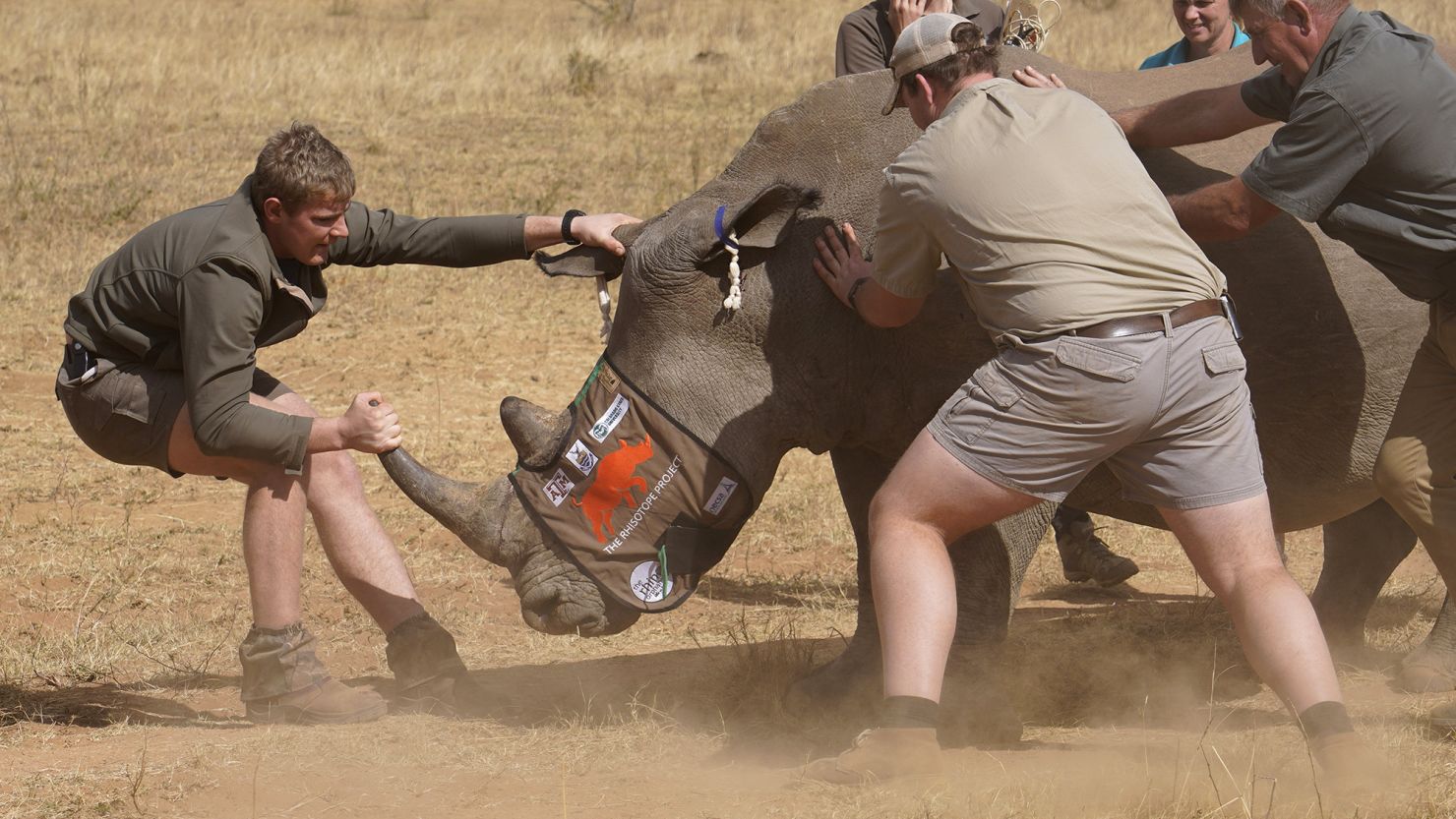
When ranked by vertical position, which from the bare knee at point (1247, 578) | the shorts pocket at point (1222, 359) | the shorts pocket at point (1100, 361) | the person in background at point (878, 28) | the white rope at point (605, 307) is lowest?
the bare knee at point (1247, 578)

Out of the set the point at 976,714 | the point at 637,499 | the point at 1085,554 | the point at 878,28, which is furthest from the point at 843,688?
the point at 878,28

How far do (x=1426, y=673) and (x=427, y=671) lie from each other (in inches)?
135

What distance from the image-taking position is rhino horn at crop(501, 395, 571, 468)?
206 inches

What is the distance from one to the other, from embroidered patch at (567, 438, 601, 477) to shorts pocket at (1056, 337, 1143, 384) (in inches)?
65.2

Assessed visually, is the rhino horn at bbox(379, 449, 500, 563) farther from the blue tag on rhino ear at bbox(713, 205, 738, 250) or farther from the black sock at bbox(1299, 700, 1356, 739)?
the black sock at bbox(1299, 700, 1356, 739)

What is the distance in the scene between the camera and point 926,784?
13.3 ft

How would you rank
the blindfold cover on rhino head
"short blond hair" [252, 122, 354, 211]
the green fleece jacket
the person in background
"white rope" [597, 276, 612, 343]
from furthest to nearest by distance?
the person in background
"white rope" [597, 276, 612, 343]
the blindfold cover on rhino head
"short blond hair" [252, 122, 354, 211]
the green fleece jacket

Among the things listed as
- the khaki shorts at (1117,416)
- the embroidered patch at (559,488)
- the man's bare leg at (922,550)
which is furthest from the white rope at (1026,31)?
the embroidered patch at (559,488)

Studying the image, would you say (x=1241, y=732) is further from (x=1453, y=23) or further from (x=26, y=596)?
(x=1453, y=23)

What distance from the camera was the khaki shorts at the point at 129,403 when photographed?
5.11 m

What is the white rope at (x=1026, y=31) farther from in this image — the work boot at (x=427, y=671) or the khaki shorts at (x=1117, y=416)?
the work boot at (x=427, y=671)

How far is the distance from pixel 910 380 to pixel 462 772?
179 centimetres

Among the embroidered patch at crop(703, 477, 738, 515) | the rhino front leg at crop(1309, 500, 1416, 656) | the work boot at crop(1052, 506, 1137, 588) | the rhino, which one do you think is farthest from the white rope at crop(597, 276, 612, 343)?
the rhino front leg at crop(1309, 500, 1416, 656)

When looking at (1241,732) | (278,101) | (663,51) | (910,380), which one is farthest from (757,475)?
(663,51)
